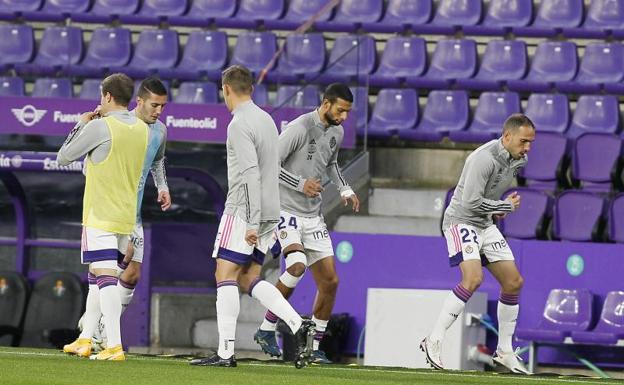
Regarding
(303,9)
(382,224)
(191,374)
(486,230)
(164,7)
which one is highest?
(164,7)

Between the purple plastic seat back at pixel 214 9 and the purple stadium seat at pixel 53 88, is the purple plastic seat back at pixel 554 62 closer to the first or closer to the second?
the purple plastic seat back at pixel 214 9

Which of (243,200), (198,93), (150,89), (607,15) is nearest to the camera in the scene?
(243,200)

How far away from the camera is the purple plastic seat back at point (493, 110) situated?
17.0 meters

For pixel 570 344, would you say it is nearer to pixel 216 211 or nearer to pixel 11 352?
pixel 216 211

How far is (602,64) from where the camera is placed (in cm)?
1764

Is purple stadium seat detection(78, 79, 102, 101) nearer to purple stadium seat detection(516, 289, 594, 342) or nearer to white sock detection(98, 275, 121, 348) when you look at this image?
purple stadium seat detection(516, 289, 594, 342)

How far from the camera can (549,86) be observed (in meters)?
17.7

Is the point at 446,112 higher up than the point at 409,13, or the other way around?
the point at 409,13

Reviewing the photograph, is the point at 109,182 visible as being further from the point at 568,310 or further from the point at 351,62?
the point at 351,62

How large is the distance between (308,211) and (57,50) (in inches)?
330

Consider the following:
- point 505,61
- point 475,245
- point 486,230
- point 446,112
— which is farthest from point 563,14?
point 475,245

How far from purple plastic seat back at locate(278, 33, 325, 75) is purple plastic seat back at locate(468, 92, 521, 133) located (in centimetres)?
191

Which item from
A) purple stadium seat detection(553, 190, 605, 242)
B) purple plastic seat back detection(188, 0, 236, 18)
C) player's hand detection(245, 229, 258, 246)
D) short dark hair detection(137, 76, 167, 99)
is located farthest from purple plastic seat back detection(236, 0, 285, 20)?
player's hand detection(245, 229, 258, 246)

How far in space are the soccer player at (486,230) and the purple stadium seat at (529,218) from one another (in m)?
3.05
